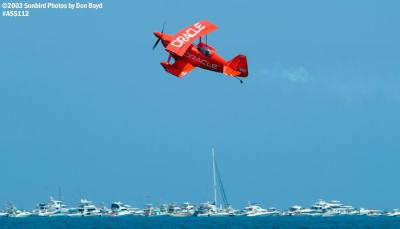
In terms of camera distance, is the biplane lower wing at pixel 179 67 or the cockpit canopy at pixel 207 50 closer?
the biplane lower wing at pixel 179 67

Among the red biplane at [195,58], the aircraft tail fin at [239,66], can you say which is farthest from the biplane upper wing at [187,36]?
the aircraft tail fin at [239,66]

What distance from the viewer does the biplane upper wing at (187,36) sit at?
6850 cm

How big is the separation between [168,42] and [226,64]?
753 cm

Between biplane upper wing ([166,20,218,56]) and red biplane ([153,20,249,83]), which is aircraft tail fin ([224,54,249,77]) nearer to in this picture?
red biplane ([153,20,249,83])

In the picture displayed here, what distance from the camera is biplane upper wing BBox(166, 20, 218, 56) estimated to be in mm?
68500

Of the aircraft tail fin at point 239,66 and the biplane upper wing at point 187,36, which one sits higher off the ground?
the biplane upper wing at point 187,36

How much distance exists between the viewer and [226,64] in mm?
69250

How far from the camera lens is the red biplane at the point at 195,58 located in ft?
225

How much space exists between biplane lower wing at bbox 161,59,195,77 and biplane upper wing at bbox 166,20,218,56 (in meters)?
1.67

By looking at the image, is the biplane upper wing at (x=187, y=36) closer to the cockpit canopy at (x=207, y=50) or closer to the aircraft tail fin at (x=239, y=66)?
the cockpit canopy at (x=207, y=50)

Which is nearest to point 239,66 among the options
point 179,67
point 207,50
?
point 207,50

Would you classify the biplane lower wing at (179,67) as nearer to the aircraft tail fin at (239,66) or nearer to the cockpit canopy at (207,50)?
the cockpit canopy at (207,50)

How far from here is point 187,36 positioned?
70.0 meters

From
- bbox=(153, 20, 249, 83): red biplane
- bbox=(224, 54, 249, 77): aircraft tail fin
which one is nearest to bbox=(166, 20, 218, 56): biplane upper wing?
bbox=(153, 20, 249, 83): red biplane
